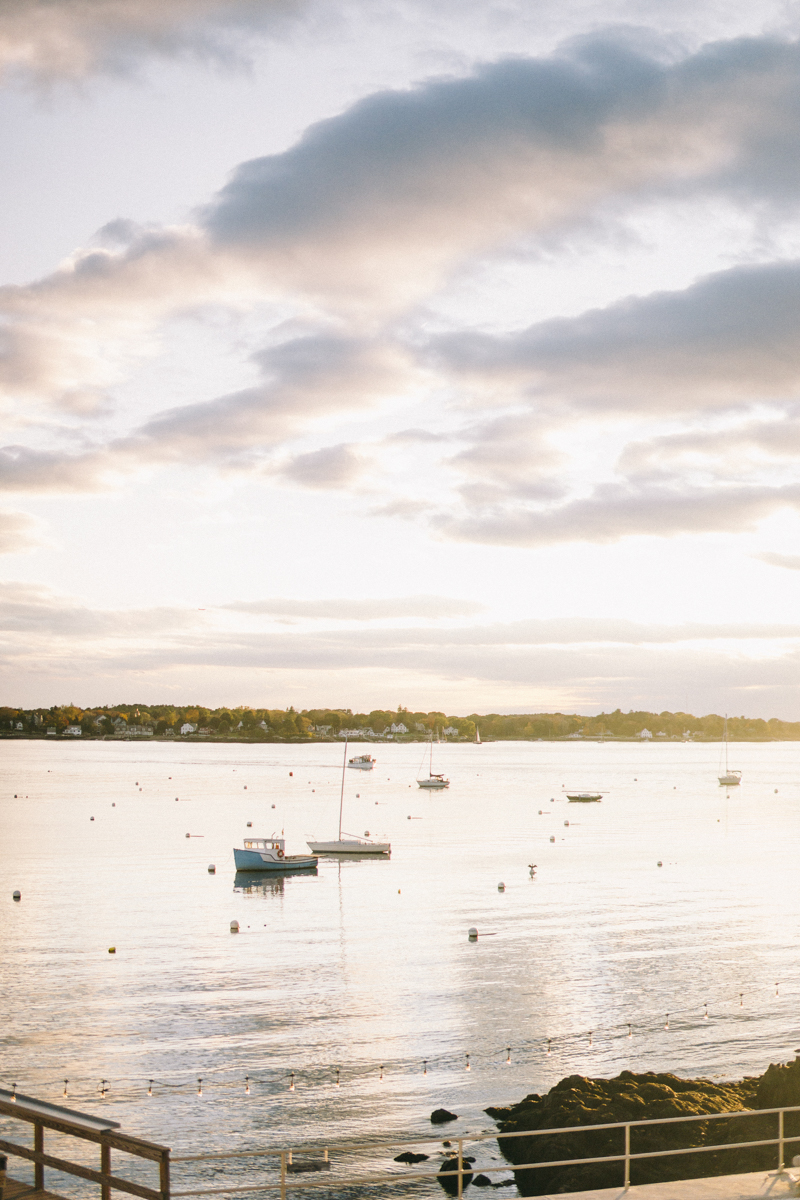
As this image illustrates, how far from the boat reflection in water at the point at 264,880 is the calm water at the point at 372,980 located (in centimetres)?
63

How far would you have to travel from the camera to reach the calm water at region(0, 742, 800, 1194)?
3725 centimetres

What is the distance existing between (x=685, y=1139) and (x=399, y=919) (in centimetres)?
4577

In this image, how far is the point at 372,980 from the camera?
179ft

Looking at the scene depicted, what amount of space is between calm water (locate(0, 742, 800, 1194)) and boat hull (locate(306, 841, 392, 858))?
2.72 m

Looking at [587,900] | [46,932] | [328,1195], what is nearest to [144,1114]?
[328,1195]

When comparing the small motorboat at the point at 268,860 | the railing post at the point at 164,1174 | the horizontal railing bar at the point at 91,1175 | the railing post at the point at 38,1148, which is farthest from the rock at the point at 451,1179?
the small motorboat at the point at 268,860

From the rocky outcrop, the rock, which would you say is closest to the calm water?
the rock

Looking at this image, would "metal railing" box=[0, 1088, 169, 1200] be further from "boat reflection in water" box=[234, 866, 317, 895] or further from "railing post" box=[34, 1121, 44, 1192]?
"boat reflection in water" box=[234, 866, 317, 895]

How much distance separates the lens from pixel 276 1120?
34.3 metres

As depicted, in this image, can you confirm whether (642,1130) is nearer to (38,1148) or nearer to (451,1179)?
(451,1179)

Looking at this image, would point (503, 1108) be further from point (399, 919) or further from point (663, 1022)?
point (399, 919)

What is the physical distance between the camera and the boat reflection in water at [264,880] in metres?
90.3

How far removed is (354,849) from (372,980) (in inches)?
2238

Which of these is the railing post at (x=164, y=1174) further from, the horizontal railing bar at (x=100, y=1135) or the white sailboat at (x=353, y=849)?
the white sailboat at (x=353, y=849)
